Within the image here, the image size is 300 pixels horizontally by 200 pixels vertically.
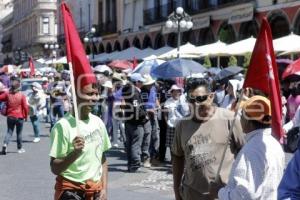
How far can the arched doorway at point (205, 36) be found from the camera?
111 feet

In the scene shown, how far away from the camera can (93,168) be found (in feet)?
16.0

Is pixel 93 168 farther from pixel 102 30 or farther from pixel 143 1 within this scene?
pixel 102 30

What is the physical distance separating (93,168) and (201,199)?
2.72ft

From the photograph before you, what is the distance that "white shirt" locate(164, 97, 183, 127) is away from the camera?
11.1m

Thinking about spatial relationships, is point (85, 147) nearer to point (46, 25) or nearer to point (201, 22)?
point (201, 22)

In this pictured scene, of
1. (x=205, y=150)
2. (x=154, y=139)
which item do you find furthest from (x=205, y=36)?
(x=205, y=150)

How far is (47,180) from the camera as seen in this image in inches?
398

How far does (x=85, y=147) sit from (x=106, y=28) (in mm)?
49347

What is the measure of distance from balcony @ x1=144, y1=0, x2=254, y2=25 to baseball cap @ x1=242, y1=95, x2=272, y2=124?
2555cm

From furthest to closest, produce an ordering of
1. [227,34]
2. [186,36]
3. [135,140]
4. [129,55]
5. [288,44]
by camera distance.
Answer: [186,36] < [129,55] < [227,34] < [288,44] < [135,140]

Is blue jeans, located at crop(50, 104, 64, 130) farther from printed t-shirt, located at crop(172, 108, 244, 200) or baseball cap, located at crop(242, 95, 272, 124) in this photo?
baseball cap, located at crop(242, 95, 272, 124)

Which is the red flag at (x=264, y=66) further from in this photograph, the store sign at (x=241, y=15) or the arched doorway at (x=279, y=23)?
the store sign at (x=241, y=15)

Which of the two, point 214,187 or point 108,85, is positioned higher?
point 108,85

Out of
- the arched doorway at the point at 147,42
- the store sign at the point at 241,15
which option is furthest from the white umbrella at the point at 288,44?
the arched doorway at the point at 147,42
